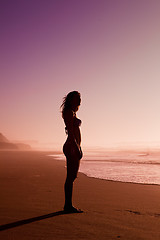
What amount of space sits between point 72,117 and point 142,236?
253 cm

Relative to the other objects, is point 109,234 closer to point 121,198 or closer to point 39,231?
point 39,231

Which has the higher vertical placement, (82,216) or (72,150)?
(72,150)

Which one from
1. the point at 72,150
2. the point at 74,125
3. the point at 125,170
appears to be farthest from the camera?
the point at 125,170

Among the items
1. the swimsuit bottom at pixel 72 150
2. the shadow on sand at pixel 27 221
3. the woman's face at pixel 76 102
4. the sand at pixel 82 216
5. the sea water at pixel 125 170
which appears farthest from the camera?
the sea water at pixel 125 170

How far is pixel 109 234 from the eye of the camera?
336 cm

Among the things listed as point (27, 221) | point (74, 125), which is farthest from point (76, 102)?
point (27, 221)

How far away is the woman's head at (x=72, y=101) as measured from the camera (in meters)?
5.02

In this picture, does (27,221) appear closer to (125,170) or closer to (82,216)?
(82,216)

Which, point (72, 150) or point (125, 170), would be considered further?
point (125, 170)

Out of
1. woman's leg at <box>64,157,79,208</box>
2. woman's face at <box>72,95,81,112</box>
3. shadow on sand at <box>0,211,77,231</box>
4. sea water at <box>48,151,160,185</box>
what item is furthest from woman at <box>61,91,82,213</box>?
sea water at <box>48,151,160,185</box>

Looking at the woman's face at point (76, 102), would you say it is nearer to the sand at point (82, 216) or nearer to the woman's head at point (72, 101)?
the woman's head at point (72, 101)

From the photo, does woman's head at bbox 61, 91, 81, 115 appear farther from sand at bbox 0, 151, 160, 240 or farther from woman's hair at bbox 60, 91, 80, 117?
→ sand at bbox 0, 151, 160, 240

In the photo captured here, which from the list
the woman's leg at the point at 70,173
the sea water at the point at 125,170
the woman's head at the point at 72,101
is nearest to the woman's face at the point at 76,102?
the woman's head at the point at 72,101

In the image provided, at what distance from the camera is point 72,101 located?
502cm
